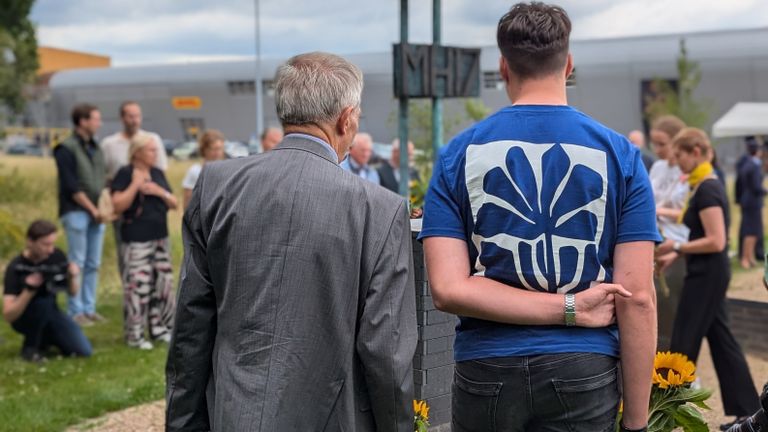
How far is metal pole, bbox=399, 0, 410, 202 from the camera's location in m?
9.41

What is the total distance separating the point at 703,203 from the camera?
5.90 m

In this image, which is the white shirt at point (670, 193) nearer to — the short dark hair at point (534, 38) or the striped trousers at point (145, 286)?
the striped trousers at point (145, 286)

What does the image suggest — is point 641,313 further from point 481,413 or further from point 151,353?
point 151,353

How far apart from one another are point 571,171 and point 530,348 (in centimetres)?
46

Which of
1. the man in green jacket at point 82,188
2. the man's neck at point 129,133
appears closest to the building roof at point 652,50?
the man's neck at point 129,133

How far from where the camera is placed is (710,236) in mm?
5887

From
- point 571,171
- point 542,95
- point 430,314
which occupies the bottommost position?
point 430,314

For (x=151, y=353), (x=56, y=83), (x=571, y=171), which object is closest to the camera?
(x=571, y=171)

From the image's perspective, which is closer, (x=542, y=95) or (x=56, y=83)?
(x=542, y=95)

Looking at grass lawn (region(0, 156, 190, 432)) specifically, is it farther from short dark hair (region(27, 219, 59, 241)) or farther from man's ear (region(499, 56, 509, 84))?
man's ear (region(499, 56, 509, 84))

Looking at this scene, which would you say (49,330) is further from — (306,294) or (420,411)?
(306,294)

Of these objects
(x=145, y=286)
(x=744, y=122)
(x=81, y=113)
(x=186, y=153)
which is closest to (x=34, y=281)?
(x=145, y=286)

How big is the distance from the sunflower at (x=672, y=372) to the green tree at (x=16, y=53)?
24.2 m

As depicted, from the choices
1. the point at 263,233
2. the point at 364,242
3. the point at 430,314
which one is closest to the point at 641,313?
the point at 364,242
